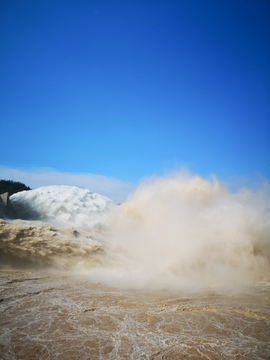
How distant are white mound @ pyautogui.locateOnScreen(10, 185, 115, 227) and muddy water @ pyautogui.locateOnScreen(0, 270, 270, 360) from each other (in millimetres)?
4912

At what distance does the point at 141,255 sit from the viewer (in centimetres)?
993

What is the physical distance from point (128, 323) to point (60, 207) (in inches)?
336

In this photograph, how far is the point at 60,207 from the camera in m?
11.6

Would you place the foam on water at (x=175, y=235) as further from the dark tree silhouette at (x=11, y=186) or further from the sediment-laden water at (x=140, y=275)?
the dark tree silhouette at (x=11, y=186)

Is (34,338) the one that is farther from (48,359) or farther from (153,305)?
(153,305)

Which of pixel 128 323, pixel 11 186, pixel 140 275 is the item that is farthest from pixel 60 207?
pixel 11 186

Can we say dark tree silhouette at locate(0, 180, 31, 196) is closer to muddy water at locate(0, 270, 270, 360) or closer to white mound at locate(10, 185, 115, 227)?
white mound at locate(10, 185, 115, 227)

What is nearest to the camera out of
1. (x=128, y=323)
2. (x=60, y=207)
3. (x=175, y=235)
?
(x=128, y=323)

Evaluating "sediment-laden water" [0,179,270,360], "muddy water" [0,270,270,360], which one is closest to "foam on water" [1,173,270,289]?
"sediment-laden water" [0,179,270,360]

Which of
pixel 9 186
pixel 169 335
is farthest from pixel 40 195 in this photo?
pixel 9 186

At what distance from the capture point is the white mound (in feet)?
37.0

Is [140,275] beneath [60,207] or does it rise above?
beneath

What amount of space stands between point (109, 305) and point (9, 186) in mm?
27338

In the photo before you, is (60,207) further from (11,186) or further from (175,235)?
(11,186)
